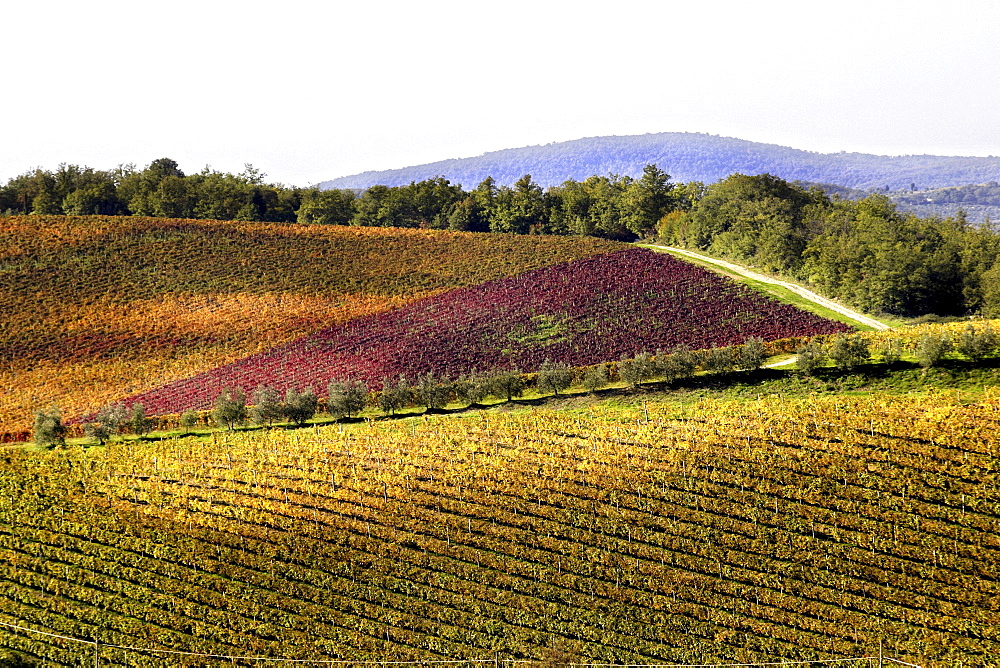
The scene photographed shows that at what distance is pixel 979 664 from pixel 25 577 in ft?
121

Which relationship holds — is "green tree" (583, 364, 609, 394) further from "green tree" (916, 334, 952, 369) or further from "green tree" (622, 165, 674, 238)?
"green tree" (622, 165, 674, 238)

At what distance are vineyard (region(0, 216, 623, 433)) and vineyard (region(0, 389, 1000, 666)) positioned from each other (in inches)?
861

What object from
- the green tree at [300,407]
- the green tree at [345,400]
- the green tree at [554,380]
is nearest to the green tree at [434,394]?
the green tree at [345,400]

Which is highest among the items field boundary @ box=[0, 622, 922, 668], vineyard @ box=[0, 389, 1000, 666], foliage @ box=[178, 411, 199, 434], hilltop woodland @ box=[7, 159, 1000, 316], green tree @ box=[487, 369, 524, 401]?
hilltop woodland @ box=[7, 159, 1000, 316]

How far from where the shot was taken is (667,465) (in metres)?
42.7

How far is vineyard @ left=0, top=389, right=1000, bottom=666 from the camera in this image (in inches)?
1308

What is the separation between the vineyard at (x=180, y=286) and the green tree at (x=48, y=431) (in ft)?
20.5

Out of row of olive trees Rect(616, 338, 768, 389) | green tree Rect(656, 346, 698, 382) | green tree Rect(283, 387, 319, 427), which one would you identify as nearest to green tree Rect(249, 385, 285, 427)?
green tree Rect(283, 387, 319, 427)

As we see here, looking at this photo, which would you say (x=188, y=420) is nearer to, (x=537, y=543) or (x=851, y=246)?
(x=537, y=543)

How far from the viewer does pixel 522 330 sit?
72000mm

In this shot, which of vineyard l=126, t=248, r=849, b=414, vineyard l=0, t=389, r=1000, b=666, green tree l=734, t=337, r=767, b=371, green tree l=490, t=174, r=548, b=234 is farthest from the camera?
→ green tree l=490, t=174, r=548, b=234

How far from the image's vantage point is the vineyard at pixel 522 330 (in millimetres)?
64375

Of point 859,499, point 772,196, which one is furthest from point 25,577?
point 772,196

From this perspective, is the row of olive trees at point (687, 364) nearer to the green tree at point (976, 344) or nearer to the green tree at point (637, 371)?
the green tree at point (637, 371)
